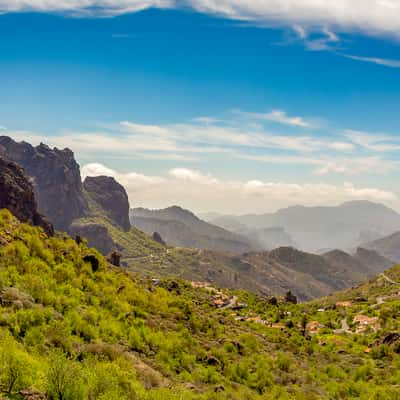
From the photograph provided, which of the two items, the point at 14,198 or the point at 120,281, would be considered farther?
the point at 14,198

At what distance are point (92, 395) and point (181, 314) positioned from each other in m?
25.5

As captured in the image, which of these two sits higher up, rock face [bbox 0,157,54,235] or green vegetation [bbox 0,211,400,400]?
rock face [bbox 0,157,54,235]

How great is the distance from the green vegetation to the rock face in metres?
59.6

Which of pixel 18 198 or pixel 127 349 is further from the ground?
pixel 18 198

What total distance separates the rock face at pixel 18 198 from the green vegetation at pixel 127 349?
5960 cm

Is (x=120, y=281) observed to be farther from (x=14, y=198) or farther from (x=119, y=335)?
(x=14, y=198)

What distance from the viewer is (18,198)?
312 ft

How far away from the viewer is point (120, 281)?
4141 cm

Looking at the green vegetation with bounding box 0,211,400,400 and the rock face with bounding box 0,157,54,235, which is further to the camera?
the rock face with bounding box 0,157,54,235

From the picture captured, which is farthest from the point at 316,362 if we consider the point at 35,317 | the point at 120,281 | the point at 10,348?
the point at 10,348

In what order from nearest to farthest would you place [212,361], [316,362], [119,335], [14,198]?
[119,335] → [212,361] → [316,362] → [14,198]

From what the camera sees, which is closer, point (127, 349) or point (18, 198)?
point (127, 349)

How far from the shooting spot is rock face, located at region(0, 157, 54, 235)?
3593 inches

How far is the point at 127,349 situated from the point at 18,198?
82042mm
